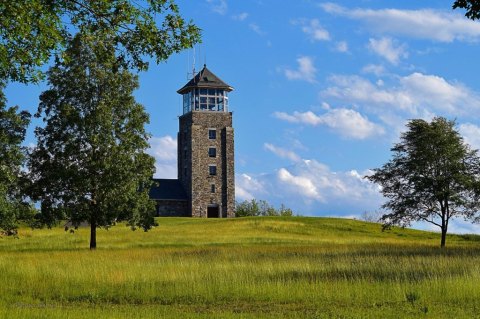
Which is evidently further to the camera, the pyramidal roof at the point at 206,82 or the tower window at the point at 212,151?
the tower window at the point at 212,151

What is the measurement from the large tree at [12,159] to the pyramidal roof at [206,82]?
59113 millimetres

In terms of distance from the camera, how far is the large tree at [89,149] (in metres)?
44.5

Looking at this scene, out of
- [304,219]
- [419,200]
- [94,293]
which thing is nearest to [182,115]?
[304,219]

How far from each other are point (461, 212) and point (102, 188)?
2869 centimetres

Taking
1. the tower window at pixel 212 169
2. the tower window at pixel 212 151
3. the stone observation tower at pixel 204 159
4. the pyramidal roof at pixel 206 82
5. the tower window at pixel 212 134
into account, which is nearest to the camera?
the stone observation tower at pixel 204 159

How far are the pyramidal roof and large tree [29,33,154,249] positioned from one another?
193ft

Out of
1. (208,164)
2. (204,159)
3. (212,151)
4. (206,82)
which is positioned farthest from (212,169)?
(206,82)

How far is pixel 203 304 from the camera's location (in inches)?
716

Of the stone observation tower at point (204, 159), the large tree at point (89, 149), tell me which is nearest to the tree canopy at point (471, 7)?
the large tree at point (89, 149)

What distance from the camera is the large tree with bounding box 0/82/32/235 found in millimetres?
43031

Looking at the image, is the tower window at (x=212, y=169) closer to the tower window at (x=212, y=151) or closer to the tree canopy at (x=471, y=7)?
the tower window at (x=212, y=151)

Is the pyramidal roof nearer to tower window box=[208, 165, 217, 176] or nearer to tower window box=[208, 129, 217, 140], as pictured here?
tower window box=[208, 129, 217, 140]

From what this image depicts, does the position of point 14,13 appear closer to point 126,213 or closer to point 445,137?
point 126,213

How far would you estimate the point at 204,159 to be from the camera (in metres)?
105
